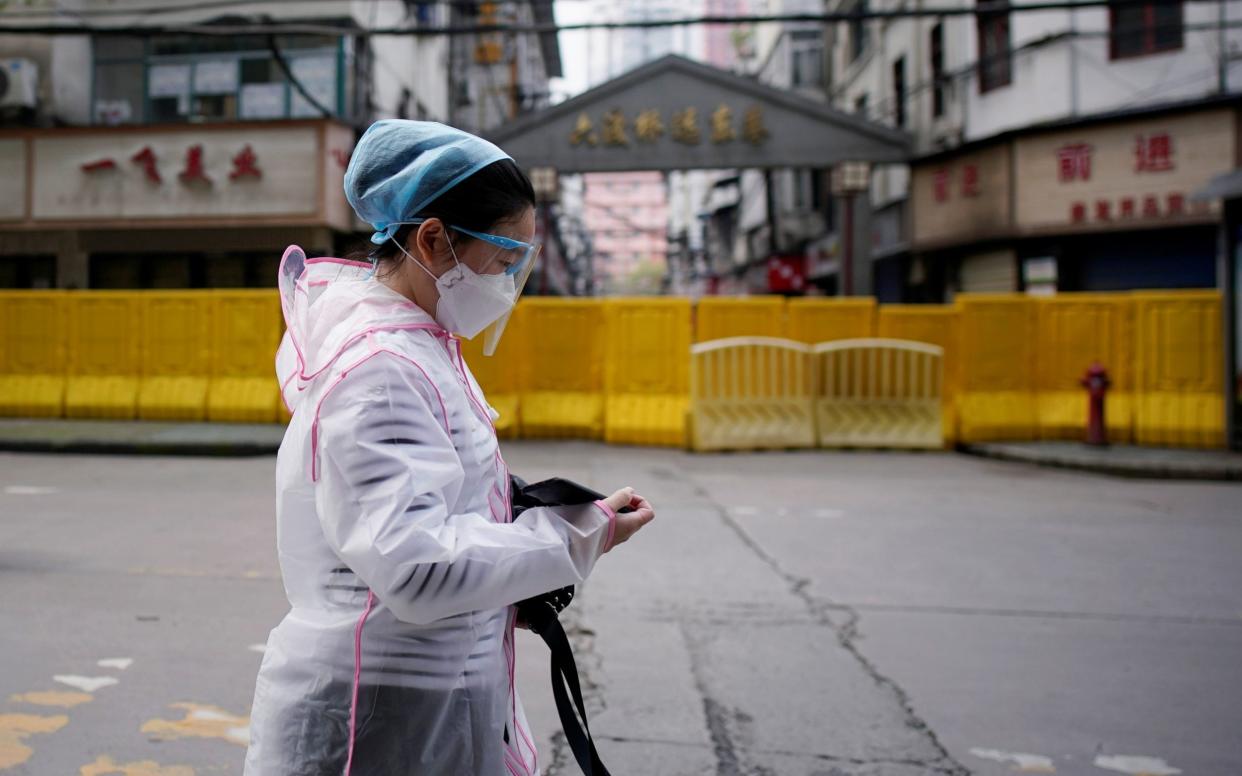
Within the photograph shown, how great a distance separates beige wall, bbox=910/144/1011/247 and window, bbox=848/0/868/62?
321 inches

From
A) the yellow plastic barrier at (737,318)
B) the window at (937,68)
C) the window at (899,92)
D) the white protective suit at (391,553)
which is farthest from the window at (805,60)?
the white protective suit at (391,553)

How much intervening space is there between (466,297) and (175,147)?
1998cm

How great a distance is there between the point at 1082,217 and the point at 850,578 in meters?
13.8

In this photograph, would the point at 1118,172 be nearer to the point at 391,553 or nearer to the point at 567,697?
the point at 567,697

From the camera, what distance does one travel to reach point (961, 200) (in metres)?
20.0

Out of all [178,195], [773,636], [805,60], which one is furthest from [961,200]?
[805,60]

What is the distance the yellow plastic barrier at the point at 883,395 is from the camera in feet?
42.2

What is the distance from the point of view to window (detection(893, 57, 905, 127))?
2459 centimetres

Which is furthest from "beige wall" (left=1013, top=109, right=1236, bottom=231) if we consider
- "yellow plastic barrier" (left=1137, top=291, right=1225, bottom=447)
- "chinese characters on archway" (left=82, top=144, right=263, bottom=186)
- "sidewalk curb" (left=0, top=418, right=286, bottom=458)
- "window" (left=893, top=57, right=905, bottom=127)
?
"chinese characters on archway" (left=82, top=144, right=263, bottom=186)

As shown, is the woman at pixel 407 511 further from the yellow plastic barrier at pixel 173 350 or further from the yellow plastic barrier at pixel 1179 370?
the yellow plastic barrier at pixel 1179 370

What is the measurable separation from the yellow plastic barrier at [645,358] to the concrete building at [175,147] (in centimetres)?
869

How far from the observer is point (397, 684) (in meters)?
1.52

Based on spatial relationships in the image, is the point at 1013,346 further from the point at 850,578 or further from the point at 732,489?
the point at 850,578

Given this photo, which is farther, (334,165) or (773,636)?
(334,165)
